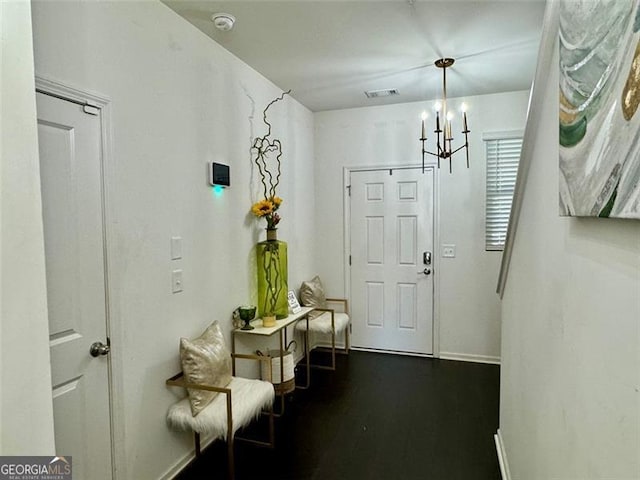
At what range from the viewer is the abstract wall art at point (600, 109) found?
689mm

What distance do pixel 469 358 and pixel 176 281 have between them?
324cm

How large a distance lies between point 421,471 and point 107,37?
2.99 metres

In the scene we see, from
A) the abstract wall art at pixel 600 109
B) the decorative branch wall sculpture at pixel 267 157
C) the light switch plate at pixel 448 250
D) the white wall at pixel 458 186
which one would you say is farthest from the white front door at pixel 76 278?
the light switch plate at pixel 448 250

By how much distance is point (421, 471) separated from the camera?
2.42 meters

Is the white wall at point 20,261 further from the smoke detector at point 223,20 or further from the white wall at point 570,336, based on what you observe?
the white wall at point 570,336

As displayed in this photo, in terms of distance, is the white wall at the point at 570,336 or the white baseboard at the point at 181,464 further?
the white baseboard at the point at 181,464

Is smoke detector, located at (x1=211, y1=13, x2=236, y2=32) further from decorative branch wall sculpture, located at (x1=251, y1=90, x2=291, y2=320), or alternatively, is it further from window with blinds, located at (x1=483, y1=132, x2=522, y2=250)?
window with blinds, located at (x1=483, y1=132, x2=522, y2=250)

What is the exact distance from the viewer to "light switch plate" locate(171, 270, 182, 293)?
2.42 m

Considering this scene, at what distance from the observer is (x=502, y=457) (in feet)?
7.95

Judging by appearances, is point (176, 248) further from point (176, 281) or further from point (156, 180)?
point (156, 180)

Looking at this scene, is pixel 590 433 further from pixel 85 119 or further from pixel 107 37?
pixel 107 37

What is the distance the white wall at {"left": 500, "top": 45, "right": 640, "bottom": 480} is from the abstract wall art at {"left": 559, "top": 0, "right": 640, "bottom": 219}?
0.07 m

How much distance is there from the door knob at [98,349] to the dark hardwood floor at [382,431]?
1.03 m

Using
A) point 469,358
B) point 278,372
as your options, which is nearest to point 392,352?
point 469,358
